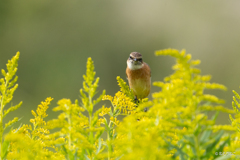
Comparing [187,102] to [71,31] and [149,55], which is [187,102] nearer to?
[149,55]

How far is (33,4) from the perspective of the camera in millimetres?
23109

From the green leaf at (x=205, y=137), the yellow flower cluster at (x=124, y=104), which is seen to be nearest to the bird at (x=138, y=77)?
the yellow flower cluster at (x=124, y=104)

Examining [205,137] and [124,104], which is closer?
[205,137]

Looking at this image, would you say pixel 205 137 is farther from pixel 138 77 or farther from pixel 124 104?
pixel 138 77

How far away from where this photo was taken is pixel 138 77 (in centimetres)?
487

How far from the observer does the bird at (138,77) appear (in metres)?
4.80

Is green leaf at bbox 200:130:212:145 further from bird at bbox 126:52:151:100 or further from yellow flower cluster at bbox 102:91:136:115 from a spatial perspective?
bird at bbox 126:52:151:100

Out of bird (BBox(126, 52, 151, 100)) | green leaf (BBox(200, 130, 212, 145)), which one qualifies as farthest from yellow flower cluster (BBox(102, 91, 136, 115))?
bird (BBox(126, 52, 151, 100))

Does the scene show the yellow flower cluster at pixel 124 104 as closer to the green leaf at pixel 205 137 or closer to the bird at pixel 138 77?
the green leaf at pixel 205 137

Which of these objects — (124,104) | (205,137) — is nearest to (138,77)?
(124,104)

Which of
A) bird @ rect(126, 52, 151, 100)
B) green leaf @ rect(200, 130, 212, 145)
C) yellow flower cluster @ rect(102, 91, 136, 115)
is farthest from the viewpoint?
bird @ rect(126, 52, 151, 100)

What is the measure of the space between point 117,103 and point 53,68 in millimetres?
19439

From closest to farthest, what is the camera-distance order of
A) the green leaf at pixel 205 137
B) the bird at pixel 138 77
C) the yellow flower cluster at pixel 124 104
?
the green leaf at pixel 205 137 < the yellow flower cluster at pixel 124 104 < the bird at pixel 138 77

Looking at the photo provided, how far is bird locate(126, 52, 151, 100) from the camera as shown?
4797 millimetres
